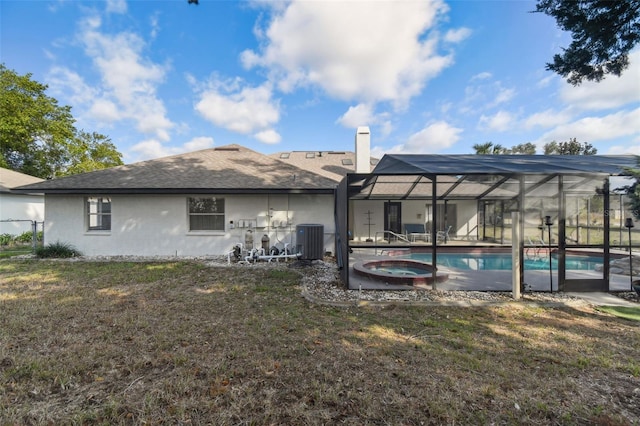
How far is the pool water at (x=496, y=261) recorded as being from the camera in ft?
24.5

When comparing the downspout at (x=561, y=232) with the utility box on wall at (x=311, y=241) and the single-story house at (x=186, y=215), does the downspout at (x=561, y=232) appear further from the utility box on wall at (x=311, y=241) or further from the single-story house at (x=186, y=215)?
the single-story house at (x=186, y=215)

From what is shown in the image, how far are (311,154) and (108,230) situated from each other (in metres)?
13.5

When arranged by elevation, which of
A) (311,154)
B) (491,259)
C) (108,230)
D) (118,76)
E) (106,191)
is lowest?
(491,259)

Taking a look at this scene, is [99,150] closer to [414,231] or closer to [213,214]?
[213,214]

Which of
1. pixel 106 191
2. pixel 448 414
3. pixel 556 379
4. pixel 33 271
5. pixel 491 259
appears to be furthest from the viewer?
pixel 491 259

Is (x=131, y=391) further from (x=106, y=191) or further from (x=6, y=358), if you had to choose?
(x=106, y=191)

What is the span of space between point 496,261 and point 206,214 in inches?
423

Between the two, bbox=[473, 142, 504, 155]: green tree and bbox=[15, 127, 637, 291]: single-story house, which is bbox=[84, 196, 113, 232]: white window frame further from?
bbox=[473, 142, 504, 155]: green tree

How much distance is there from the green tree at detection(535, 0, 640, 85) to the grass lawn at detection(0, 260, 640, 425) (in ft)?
11.6

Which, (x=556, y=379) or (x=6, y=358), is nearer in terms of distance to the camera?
(x=556, y=379)

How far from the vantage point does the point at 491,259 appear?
1028 centimetres

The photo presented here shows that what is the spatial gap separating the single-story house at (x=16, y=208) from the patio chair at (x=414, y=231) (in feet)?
62.0

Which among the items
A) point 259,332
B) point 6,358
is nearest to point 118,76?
point 6,358

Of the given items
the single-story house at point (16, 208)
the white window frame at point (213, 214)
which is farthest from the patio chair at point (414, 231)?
the single-story house at point (16, 208)
